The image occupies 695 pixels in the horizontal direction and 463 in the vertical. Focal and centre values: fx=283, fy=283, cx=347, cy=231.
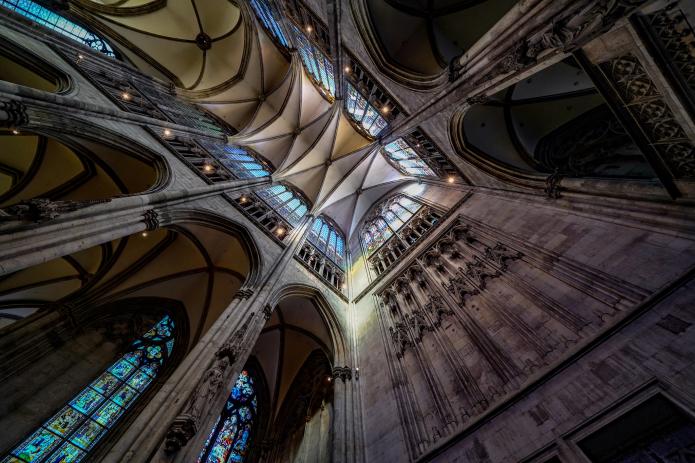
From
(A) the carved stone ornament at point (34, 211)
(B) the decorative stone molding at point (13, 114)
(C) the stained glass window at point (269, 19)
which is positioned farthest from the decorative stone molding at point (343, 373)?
(C) the stained glass window at point (269, 19)

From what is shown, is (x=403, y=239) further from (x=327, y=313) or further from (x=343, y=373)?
(x=343, y=373)

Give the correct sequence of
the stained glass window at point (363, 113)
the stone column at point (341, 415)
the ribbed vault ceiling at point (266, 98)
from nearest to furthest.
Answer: the stone column at point (341, 415) < the stained glass window at point (363, 113) < the ribbed vault ceiling at point (266, 98)

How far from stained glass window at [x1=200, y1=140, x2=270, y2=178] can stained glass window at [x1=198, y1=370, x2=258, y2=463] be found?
763 centimetres

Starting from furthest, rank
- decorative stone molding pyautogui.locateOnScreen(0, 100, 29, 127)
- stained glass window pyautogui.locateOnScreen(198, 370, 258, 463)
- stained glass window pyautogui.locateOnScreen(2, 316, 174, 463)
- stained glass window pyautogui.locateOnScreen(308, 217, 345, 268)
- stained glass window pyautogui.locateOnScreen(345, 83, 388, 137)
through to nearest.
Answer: stained glass window pyautogui.locateOnScreen(308, 217, 345, 268) → stained glass window pyautogui.locateOnScreen(345, 83, 388, 137) → stained glass window pyautogui.locateOnScreen(198, 370, 258, 463) → stained glass window pyautogui.locateOnScreen(2, 316, 174, 463) → decorative stone molding pyautogui.locateOnScreen(0, 100, 29, 127)

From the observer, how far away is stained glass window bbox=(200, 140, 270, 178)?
11031 millimetres

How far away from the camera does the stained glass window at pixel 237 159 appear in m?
11.0

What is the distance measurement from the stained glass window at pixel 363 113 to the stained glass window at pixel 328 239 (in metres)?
5.52

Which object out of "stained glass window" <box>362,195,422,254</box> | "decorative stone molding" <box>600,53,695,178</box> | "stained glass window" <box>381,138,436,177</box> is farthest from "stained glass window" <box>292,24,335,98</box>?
"decorative stone molding" <box>600,53,695,178</box>

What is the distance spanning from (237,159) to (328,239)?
238 inches

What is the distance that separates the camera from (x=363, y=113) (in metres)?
13.1

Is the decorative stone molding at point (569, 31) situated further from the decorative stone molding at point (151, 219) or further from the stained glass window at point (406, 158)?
the stained glass window at point (406, 158)

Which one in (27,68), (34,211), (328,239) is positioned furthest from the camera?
(328,239)

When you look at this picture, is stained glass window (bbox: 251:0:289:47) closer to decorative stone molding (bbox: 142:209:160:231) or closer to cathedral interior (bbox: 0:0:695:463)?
cathedral interior (bbox: 0:0:695:463)

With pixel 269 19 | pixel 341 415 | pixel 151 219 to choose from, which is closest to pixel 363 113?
pixel 269 19
